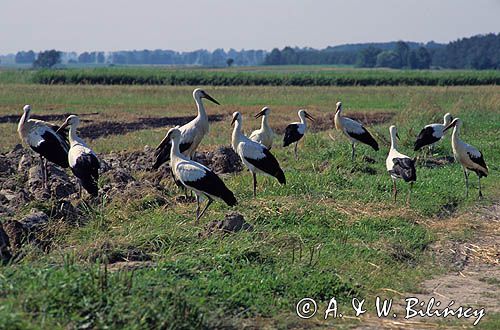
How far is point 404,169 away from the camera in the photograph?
37.6 ft

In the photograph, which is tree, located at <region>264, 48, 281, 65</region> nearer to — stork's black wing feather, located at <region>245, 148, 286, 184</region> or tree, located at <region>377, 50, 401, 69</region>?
tree, located at <region>377, 50, 401, 69</region>

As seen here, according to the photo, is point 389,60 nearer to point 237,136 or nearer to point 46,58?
point 46,58

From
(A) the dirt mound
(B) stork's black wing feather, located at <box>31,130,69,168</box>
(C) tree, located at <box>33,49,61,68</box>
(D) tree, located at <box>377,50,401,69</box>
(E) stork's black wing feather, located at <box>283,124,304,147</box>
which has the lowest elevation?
(C) tree, located at <box>33,49,61,68</box>

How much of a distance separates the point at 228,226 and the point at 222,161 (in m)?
5.78

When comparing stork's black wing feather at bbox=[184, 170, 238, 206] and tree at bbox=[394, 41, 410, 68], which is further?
tree at bbox=[394, 41, 410, 68]

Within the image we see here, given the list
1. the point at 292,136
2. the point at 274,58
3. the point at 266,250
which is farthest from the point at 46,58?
the point at 266,250

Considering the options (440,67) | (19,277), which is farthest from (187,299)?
(440,67)

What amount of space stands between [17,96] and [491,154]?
74.0ft

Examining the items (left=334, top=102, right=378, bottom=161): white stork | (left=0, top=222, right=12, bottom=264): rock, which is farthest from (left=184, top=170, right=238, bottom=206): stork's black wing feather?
(left=334, top=102, right=378, bottom=161): white stork

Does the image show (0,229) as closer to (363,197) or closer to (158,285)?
(158,285)

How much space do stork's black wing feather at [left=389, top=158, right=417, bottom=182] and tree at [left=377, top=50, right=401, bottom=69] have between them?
363 feet

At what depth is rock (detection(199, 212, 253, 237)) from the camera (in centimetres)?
847

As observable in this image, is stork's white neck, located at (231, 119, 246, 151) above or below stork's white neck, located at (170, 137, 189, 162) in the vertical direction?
below

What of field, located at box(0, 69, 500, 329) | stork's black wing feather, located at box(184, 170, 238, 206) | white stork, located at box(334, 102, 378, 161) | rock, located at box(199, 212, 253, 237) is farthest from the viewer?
white stork, located at box(334, 102, 378, 161)
